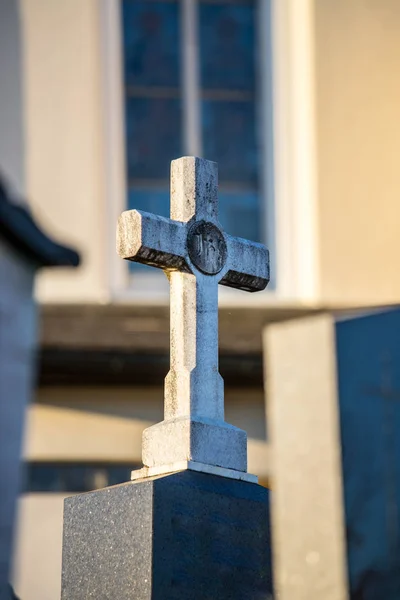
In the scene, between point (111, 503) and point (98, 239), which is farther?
point (98, 239)

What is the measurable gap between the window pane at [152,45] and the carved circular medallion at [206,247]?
18.6 ft

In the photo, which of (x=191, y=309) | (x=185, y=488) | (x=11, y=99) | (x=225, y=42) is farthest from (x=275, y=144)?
(x=185, y=488)

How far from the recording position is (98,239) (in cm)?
1038

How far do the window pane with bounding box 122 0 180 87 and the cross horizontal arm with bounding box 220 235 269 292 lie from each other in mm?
5496

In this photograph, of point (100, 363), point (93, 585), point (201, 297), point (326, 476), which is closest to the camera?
point (326, 476)

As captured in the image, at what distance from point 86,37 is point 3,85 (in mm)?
669

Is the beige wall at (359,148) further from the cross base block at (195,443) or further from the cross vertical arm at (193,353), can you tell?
the cross base block at (195,443)

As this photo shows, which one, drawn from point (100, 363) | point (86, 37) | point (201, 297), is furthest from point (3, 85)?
point (201, 297)

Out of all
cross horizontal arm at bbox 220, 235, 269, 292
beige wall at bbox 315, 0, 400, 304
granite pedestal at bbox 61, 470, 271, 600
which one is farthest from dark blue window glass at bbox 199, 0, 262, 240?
granite pedestal at bbox 61, 470, 271, 600

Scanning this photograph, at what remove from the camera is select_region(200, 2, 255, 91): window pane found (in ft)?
36.3

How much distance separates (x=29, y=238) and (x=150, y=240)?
474 cm

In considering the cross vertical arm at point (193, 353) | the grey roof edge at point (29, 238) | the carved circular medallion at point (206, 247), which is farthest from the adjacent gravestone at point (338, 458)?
the grey roof edge at point (29, 238)

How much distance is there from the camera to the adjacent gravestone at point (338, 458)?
337cm

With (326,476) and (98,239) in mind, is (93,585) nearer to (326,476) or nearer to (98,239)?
(326,476)
